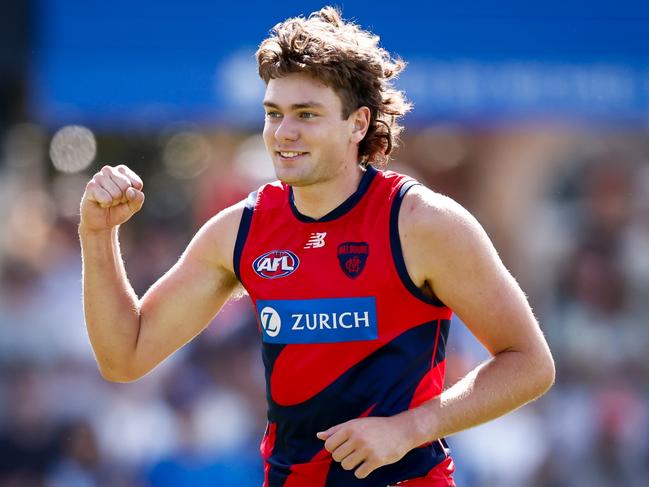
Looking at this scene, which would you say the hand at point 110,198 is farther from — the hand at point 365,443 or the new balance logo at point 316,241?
the hand at point 365,443

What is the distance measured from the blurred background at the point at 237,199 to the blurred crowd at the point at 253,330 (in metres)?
0.02

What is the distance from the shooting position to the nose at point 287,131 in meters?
4.06

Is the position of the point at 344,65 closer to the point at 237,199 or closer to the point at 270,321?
the point at 270,321

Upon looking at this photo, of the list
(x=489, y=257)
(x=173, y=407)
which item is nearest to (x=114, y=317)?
(x=489, y=257)

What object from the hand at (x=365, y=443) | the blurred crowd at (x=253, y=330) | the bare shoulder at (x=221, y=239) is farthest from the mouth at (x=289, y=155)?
the blurred crowd at (x=253, y=330)

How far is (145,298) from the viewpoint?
4.42 metres

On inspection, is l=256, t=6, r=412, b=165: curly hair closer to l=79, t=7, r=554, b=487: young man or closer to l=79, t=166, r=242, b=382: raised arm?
l=79, t=7, r=554, b=487: young man

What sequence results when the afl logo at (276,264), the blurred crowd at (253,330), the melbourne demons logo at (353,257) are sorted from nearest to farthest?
the melbourne demons logo at (353,257), the afl logo at (276,264), the blurred crowd at (253,330)

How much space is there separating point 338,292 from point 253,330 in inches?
194

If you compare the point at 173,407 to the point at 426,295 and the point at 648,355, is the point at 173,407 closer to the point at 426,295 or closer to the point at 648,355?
the point at 648,355

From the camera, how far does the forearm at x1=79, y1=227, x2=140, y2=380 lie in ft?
14.1

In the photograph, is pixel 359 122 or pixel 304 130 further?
pixel 359 122

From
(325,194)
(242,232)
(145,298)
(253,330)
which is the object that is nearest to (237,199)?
(253,330)

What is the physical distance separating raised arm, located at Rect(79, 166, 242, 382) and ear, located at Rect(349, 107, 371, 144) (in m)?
0.49
